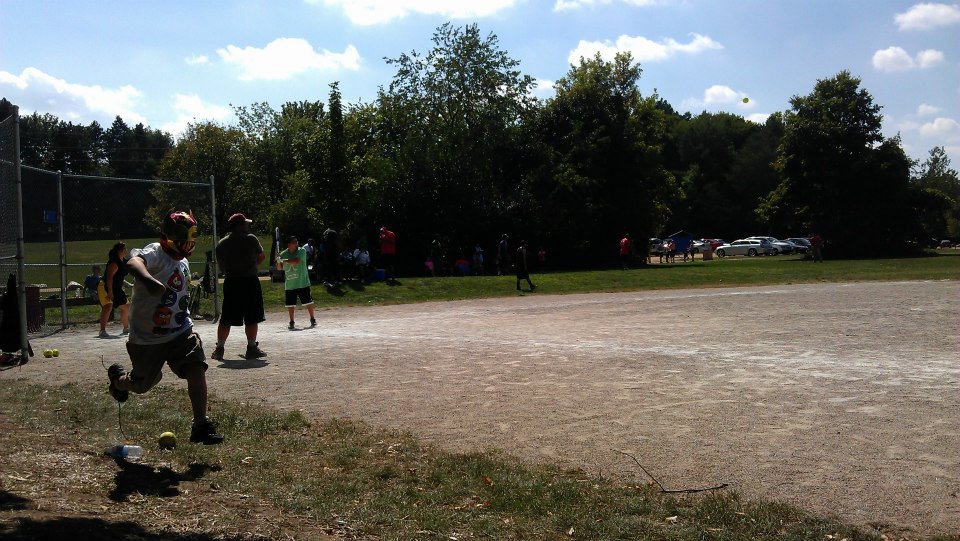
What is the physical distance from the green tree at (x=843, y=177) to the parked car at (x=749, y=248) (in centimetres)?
855

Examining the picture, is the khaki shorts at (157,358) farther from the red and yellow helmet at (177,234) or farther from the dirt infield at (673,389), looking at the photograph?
the dirt infield at (673,389)

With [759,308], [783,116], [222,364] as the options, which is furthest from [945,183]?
[222,364]

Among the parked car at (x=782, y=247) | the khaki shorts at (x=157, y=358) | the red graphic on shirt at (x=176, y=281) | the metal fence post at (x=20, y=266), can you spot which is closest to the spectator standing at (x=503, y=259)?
the metal fence post at (x=20, y=266)

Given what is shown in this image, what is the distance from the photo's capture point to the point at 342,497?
5.38 meters

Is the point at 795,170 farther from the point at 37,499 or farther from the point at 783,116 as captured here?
the point at 37,499

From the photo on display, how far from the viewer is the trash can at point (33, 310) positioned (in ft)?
51.3

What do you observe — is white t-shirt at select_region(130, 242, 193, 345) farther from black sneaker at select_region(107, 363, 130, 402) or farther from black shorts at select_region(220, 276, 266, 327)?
black shorts at select_region(220, 276, 266, 327)

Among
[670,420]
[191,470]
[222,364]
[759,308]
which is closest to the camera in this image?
[191,470]

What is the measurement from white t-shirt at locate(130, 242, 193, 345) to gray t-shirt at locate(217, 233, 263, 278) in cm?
490

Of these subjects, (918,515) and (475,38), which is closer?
(918,515)

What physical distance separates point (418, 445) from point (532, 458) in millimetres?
948

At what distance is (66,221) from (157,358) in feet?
50.5

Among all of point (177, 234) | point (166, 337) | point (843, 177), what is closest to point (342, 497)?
point (166, 337)

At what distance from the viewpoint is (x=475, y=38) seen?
44875mm
